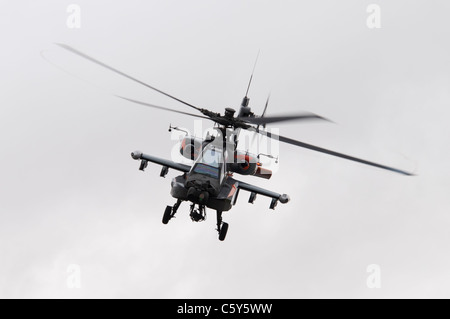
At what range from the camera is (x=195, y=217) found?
36.9 m

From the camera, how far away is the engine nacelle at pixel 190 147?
39853 mm

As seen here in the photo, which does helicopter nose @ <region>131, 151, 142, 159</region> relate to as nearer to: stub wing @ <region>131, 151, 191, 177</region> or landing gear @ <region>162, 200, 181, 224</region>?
stub wing @ <region>131, 151, 191, 177</region>

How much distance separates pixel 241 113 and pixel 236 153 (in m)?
2.47

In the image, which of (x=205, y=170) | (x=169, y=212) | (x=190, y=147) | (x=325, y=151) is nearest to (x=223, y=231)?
(x=169, y=212)

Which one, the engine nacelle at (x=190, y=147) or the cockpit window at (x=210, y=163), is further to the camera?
the engine nacelle at (x=190, y=147)

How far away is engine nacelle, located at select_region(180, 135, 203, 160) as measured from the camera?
1569 inches

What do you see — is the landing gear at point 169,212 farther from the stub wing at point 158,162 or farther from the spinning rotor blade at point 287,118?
the spinning rotor blade at point 287,118

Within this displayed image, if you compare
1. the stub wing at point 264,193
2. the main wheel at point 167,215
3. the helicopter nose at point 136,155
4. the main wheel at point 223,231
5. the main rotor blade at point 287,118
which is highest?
the main rotor blade at point 287,118

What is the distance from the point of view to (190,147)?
40125 millimetres

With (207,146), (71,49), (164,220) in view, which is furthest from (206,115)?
(71,49)

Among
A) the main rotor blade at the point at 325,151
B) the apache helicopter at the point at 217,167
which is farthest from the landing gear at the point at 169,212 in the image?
the main rotor blade at the point at 325,151

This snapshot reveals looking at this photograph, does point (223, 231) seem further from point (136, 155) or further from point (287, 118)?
point (287, 118)

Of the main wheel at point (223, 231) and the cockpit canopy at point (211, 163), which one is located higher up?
the cockpit canopy at point (211, 163)

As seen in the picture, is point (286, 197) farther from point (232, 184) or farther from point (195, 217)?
point (195, 217)
